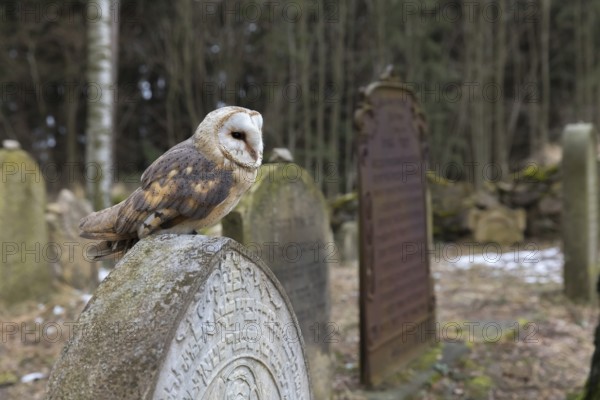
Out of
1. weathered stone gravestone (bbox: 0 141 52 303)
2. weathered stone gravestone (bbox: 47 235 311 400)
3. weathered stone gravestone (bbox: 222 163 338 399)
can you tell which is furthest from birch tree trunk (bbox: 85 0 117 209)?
weathered stone gravestone (bbox: 47 235 311 400)

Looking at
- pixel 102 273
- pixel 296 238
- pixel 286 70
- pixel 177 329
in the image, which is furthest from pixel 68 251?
pixel 286 70

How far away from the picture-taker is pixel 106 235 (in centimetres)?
167

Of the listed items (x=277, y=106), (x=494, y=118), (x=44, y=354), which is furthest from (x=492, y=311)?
(x=494, y=118)

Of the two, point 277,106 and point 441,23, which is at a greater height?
point 441,23

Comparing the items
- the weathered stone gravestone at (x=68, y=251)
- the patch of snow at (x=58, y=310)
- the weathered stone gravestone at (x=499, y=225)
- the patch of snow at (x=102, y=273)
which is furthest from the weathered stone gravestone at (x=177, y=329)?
the weathered stone gravestone at (x=499, y=225)

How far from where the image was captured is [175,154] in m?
1.68

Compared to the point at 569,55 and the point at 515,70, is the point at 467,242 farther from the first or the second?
the point at 569,55

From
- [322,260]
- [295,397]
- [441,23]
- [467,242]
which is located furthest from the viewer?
[441,23]

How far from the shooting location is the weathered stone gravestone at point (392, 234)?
412cm

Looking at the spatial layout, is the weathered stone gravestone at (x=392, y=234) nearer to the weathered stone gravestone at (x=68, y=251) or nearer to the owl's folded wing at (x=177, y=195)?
→ the owl's folded wing at (x=177, y=195)

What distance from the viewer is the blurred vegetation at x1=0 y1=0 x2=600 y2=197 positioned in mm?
15852

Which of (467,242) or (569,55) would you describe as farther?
(569,55)

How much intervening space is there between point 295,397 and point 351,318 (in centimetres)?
440

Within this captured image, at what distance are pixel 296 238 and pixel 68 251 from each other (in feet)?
12.4
